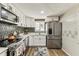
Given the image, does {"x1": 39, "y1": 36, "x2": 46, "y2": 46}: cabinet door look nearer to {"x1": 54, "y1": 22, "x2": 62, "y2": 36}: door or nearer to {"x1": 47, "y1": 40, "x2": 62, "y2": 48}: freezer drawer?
{"x1": 47, "y1": 40, "x2": 62, "y2": 48}: freezer drawer

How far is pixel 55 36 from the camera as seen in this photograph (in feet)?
20.3

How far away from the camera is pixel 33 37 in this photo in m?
6.75

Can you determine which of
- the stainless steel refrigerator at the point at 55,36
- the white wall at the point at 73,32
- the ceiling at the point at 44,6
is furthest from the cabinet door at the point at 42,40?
the ceiling at the point at 44,6

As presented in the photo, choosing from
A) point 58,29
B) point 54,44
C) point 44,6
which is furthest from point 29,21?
point 44,6

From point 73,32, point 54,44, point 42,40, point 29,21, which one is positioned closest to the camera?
point 73,32

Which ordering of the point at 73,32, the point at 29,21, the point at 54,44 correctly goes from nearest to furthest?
the point at 73,32, the point at 54,44, the point at 29,21

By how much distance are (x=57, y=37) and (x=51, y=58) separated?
5.64m

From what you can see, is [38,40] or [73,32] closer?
[73,32]

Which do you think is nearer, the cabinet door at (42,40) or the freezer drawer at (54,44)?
the freezer drawer at (54,44)

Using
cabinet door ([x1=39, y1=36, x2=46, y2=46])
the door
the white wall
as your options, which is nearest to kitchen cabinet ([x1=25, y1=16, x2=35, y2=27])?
cabinet door ([x1=39, y1=36, x2=46, y2=46])

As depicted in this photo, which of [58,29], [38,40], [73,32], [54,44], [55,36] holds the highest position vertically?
[58,29]

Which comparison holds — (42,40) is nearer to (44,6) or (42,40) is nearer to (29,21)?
(29,21)

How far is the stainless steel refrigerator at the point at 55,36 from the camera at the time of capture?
242 inches

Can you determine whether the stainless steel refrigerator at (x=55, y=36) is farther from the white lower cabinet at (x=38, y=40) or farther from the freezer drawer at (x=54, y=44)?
the white lower cabinet at (x=38, y=40)
